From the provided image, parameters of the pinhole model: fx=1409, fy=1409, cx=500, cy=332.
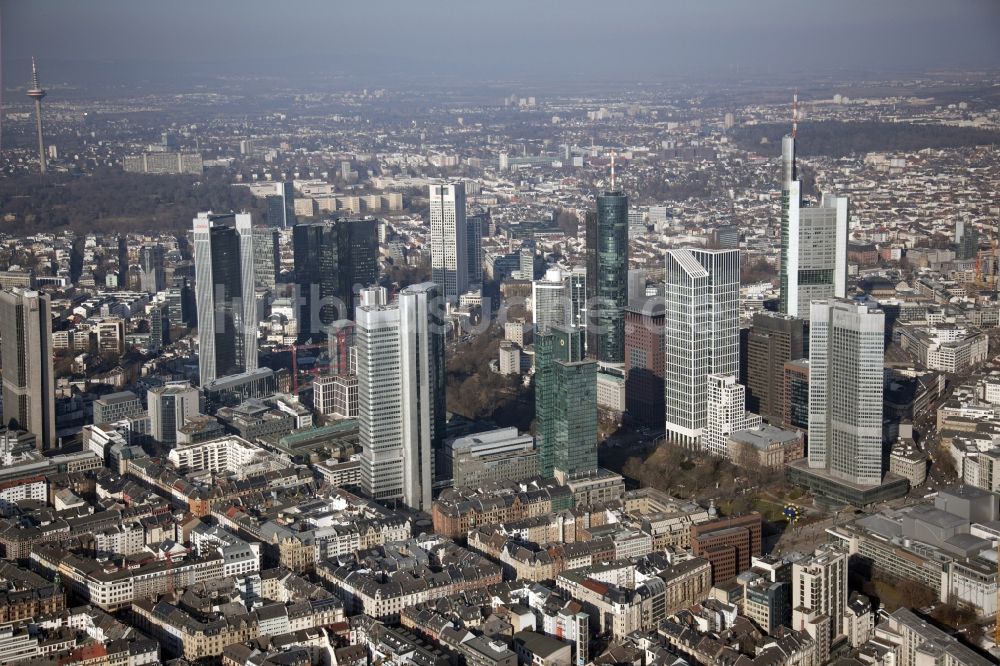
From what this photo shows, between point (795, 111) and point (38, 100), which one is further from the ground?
point (38, 100)

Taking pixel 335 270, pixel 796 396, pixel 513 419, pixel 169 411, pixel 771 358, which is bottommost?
pixel 513 419

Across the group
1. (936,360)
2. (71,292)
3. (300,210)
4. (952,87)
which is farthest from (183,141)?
(936,360)

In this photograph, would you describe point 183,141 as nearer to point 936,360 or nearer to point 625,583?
point 936,360

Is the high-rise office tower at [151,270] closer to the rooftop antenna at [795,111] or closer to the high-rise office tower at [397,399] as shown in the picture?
the high-rise office tower at [397,399]

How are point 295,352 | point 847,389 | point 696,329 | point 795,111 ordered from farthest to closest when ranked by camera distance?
point 795,111, point 295,352, point 696,329, point 847,389

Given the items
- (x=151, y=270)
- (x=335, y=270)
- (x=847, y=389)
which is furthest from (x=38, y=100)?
(x=847, y=389)

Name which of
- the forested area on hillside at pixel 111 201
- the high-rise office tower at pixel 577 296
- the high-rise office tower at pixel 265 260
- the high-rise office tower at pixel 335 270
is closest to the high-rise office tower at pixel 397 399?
the high-rise office tower at pixel 577 296

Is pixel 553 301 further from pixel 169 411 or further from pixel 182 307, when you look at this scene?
pixel 182 307
